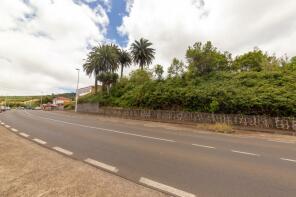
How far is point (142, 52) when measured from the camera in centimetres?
6119

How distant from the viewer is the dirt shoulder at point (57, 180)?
4070mm

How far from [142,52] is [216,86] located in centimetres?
3590

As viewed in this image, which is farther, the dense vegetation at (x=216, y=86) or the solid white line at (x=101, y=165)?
the dense vegetation at (x=216, y=86)

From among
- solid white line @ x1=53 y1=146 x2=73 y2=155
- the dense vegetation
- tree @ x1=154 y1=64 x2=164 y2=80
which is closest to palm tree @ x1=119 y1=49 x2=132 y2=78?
the dense vegetation

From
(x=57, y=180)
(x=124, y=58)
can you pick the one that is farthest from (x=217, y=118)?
(x=124, y=58)

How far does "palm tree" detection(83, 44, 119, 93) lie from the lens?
56.5 m

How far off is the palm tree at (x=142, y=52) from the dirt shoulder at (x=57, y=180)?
185 feet

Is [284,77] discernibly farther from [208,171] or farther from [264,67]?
[208,171]

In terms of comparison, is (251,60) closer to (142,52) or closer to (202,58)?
(202,58)

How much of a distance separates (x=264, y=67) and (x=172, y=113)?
61.4 ft

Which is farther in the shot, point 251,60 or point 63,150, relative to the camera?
point 251,60

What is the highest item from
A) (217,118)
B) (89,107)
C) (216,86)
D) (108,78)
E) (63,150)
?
(108,78)

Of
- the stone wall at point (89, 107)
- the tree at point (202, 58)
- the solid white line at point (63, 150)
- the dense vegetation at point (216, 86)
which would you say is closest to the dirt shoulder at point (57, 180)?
the solid white line at point (63, 150)

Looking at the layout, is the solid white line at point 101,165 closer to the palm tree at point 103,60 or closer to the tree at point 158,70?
the tree at point 158,70
